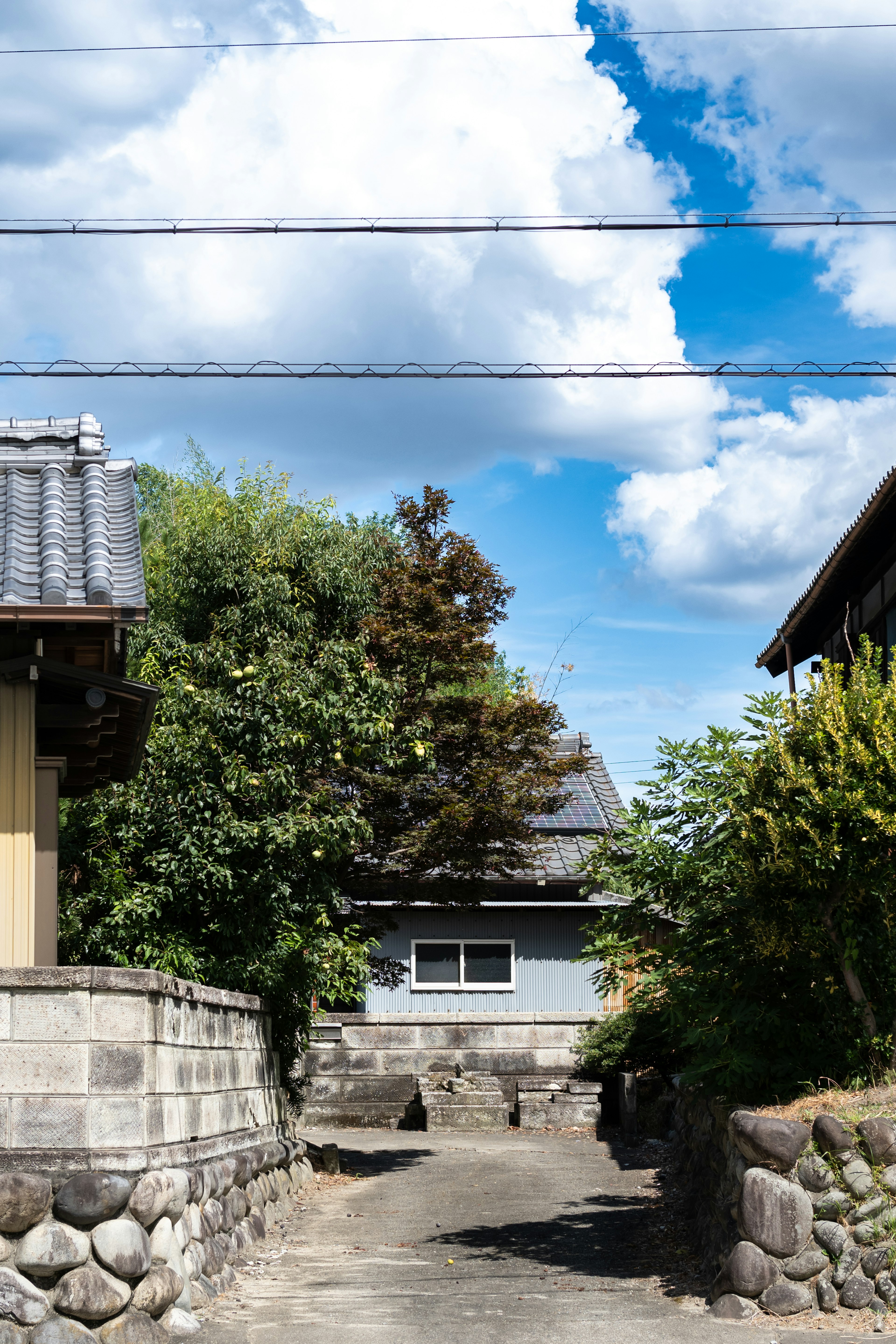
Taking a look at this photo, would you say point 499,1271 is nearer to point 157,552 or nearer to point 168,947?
point 168,947

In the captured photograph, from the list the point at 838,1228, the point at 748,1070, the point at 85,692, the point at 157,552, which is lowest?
the point at 838,1228

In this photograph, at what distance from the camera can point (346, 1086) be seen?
805 inches

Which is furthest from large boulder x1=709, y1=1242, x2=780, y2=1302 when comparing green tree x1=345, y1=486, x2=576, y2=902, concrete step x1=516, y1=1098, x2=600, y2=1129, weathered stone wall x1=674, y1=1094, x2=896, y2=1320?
concrete step x1=516, y1=1098, x2=600, y2=1129

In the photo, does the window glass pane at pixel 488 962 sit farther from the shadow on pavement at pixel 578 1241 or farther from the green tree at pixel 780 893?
the green tree at pixel 780 893

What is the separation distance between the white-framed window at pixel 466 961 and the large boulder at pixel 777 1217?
49.8 feet

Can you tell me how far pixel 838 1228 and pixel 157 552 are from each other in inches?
894

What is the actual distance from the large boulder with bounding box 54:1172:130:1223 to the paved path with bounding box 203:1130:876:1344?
43.4 inches

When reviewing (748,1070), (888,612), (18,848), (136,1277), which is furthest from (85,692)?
(888,612)

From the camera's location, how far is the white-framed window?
74.7 feet

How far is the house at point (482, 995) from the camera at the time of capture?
20.5 m

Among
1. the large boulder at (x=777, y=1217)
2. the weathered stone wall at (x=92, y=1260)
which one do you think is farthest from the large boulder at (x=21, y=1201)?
the large boulder at (x=777, y=1217)

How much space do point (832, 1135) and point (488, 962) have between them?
15529 millimetres

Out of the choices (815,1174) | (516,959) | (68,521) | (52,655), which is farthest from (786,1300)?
(516,959)

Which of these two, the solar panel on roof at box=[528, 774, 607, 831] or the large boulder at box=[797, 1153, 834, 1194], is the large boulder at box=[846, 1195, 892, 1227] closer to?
the large boulder at box=[797, 1153, 834, 1194]
